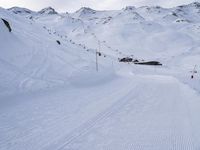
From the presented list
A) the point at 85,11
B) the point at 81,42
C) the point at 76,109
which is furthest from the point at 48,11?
the point at 76,109

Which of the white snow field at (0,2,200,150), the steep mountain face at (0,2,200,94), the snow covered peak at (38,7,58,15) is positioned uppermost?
the snow covered peak at (38,7,58,15)

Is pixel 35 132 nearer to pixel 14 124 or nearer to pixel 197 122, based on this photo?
pixel 14 124

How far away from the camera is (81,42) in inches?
3620

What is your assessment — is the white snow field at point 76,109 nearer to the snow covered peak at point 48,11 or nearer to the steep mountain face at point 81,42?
the steep mountain face at point 81,42

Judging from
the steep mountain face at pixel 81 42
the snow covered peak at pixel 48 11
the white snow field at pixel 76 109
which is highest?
the snow covered peak at pixel 48 11

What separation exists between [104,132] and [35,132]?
2107mm

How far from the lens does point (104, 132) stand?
28.2 ft

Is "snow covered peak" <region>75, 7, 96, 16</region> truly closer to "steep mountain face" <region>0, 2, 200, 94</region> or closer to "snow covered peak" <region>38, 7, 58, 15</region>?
"steep mountain face" <region>0, 2, 200, 94</region>

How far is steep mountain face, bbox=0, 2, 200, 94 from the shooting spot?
17719mm

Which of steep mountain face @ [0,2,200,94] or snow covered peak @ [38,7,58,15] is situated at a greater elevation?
snow covered peak @ [38,7,58,15]

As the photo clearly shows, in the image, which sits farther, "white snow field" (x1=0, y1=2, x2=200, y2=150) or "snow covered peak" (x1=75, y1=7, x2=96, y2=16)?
"snow covered peak" (x1=75, y1=7, x2=96, y2=16)

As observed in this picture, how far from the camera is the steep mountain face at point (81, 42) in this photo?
1772 cm

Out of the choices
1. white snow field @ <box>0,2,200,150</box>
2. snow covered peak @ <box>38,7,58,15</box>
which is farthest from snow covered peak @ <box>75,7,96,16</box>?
white snow field @ <box>0,2,200,150</box>

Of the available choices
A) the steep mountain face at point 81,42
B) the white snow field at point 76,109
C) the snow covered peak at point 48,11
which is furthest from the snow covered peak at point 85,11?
the white snow field at point 76,109
